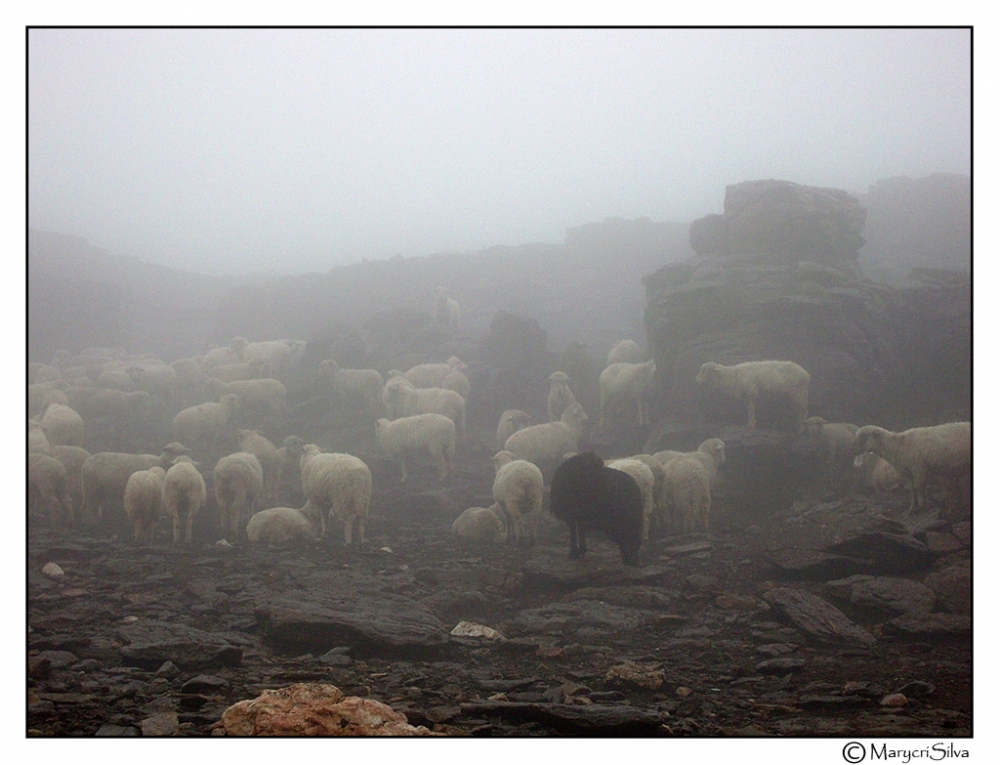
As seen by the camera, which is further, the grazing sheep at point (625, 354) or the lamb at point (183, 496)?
the grazing sheep at point (625, 354)

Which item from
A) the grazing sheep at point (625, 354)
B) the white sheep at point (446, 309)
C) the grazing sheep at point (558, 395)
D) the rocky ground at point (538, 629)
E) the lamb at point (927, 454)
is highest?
the white sheep at point (446, 309)

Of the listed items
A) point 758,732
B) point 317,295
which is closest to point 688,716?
point 758,732

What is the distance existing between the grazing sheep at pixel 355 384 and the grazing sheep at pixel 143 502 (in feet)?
6.83

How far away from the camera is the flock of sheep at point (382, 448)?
23.9ft

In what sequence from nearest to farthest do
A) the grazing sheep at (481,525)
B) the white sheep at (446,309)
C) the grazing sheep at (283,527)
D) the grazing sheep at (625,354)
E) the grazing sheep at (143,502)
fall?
the grazing sheep at (481,525) → the grazing sheep at (283,527) → the grazing sheep at (143,502) → the grazing sheep at (625,354) → the white sheep at (446,309)

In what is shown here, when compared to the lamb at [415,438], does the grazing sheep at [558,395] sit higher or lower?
higher

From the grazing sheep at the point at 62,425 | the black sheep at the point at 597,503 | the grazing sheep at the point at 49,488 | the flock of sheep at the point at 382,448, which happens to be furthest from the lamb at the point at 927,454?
the grazing sheep at the point at 62,425

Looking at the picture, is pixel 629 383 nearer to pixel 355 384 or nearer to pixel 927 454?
pixel 927 454

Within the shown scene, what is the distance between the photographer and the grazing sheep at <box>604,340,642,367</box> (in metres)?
8.34

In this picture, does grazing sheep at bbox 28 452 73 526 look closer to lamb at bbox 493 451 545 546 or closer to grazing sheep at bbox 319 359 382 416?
grazing sheep at bbox 319 359 382 416

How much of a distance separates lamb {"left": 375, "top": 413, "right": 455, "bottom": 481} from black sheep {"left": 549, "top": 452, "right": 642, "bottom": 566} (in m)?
1.49

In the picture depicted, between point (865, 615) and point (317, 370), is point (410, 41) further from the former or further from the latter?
point (865, 615)

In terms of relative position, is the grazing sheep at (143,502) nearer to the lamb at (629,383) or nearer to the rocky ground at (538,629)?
the rocky ground at (538,629)

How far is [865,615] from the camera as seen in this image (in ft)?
20.0
